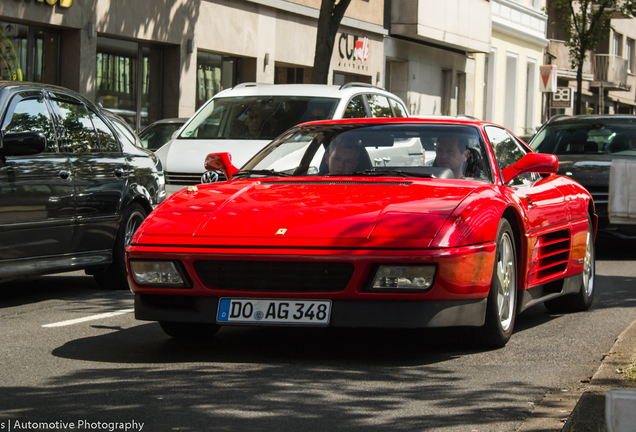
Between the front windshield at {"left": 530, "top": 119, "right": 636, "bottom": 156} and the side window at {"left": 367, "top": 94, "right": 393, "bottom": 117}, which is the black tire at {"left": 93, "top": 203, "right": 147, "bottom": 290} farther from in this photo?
the front windshield at {"left": 530, "top": 119, "right": 636, "bottom": 156}

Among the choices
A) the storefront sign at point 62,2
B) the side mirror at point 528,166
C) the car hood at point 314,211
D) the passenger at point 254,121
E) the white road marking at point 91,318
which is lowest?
the white road marking at point 91,318

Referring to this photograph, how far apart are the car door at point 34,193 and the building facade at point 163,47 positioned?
9.99m

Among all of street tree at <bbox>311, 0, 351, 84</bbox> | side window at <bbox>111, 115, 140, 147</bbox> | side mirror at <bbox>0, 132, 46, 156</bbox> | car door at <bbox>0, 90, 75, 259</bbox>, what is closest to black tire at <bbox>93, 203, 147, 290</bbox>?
side window at <bbox>111, 115, 140, 147</bbox>

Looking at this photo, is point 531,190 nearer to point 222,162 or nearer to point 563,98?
point 222,162

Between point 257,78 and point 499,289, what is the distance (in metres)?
19.8

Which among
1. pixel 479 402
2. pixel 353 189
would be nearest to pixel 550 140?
pixel 353 189

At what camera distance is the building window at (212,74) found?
24.6 m

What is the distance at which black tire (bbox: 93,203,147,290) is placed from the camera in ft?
30.9

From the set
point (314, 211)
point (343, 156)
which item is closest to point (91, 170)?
point (343, 156)

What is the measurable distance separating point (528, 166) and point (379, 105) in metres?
7.48

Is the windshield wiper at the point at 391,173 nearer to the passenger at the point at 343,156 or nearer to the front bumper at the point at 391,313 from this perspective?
the passenger at the point at 343,156

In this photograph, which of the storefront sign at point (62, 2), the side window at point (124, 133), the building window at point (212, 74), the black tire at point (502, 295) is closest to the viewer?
the black tire at point (502, 295)

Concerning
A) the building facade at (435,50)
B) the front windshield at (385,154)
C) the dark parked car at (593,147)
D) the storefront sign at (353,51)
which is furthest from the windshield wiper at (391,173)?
the building facade at (435,50)

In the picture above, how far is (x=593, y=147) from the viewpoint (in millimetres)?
14555
